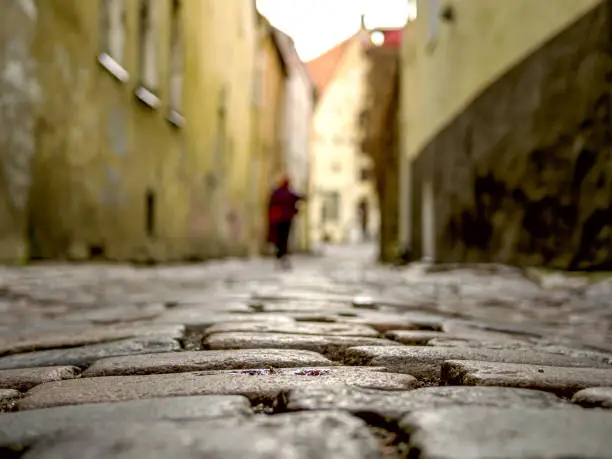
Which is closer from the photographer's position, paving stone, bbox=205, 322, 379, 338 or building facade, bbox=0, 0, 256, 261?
paving stone, bbox=205, 322, 379, 338

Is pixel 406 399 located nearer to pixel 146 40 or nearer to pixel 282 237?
pixel 146 40

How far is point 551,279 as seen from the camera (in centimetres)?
541

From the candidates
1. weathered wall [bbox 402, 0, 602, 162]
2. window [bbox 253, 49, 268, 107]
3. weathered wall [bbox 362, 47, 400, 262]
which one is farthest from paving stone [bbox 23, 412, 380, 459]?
window [bbox 253, 49, 268, 107]

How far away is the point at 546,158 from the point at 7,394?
489 centimetres

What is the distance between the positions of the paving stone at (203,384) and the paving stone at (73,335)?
2.52 ft

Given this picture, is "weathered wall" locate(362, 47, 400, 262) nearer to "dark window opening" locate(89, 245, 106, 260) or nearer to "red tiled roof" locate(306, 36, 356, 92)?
"dark window opening" locate(89, 245, 106, 260)

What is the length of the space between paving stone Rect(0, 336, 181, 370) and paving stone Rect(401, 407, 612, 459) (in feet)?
3.85

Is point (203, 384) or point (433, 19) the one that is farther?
point (433, 19)

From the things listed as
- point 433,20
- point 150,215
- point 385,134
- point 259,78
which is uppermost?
point 259,78

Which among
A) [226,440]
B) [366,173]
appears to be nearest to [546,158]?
[226,440]

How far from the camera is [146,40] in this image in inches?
356

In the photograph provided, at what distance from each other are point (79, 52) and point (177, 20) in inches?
162

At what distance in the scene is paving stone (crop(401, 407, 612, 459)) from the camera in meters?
1.05

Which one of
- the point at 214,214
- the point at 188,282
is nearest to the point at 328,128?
the point at 214,214
